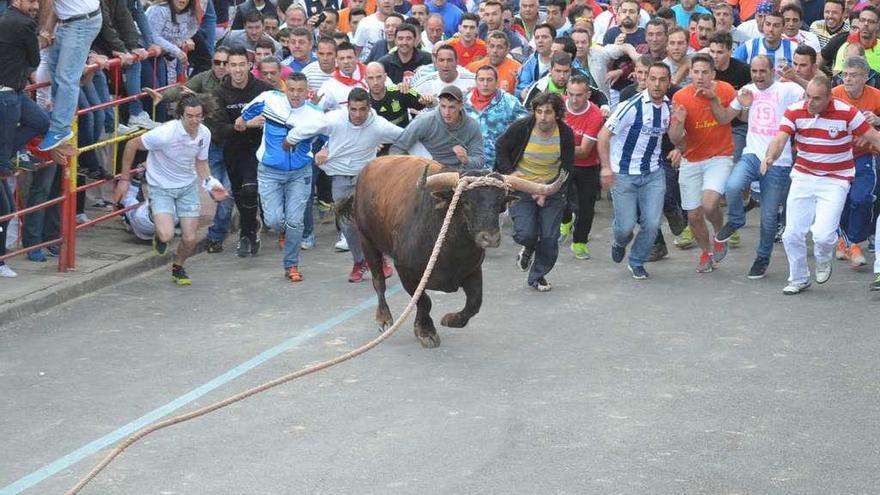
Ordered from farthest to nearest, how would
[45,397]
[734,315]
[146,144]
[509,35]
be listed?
[509,35] < [146,144] < [734,315] < [45,397]

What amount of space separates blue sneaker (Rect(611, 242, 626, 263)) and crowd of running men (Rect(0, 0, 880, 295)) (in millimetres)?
23

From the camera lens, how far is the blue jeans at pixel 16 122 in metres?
11.8

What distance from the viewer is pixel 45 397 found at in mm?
9523

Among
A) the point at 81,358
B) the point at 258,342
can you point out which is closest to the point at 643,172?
the point at 258,342

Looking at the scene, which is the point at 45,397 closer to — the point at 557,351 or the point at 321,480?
the point at 321,480

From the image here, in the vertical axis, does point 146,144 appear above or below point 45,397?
above

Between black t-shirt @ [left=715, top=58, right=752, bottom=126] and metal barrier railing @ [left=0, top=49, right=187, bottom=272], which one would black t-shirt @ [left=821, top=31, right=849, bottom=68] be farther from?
metal barrier railing @ [left=0, top=49, right=187, bottom=272]

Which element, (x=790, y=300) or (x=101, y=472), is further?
(x=790, y=300)

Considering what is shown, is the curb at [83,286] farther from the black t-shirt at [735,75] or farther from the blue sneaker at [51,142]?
the black t-shirt at [735,75]

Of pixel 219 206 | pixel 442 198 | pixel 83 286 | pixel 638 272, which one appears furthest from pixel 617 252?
pixel 83 286

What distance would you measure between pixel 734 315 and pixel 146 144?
16.0 feet

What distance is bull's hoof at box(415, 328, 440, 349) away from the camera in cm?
1073

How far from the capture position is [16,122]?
39.1ft

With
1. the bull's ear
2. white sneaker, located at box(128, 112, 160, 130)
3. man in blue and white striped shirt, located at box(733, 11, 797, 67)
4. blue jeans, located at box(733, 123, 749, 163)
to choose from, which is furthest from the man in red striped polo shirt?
white sneaker, located at box(128, 112, 160, 130)
